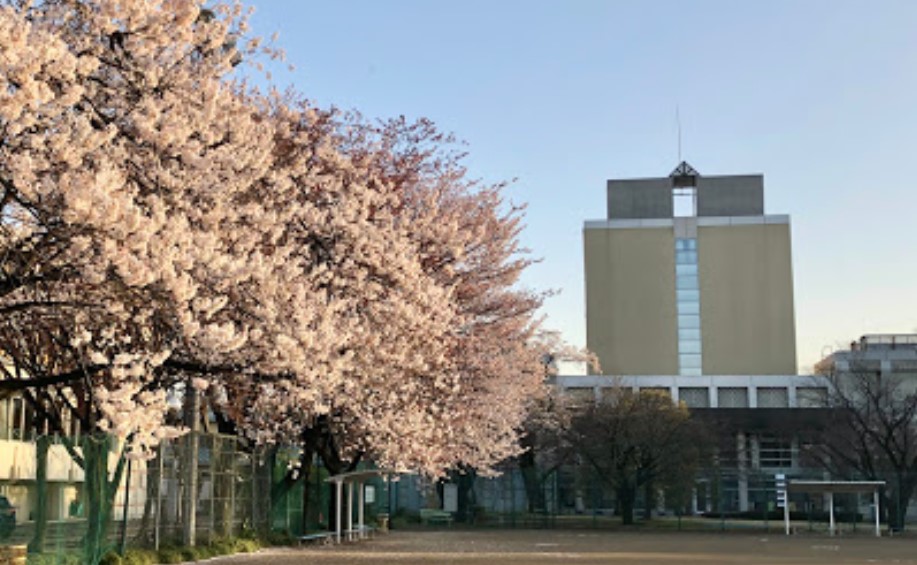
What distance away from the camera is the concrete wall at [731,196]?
96688 millimetres

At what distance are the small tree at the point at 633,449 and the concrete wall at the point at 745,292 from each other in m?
52.8

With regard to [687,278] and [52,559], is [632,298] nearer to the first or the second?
[687,278]

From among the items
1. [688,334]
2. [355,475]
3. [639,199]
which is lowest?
[355,475]

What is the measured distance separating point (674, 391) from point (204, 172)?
76972 mm

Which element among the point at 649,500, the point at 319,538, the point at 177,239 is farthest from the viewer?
the point at 649,500

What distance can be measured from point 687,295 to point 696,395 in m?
13.6

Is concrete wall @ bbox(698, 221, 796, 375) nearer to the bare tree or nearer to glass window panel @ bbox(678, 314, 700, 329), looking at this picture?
glass window panel @ bbox(678, 314, 700, 329)

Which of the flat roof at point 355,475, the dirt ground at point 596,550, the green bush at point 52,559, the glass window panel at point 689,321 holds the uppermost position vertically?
the glass window panel at point 689,321

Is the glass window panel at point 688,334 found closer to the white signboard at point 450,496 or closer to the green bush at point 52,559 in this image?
the white signboard at point 450,496

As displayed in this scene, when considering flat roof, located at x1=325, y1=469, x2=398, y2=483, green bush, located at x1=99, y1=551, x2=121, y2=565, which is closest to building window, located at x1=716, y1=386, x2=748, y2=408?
flat roof, located at x1=325, y1=469, x2=398, y2=483

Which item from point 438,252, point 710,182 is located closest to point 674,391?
point 710,182

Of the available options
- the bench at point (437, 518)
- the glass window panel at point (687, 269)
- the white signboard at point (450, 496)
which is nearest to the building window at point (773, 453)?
the glass window panel at point (687, 269)

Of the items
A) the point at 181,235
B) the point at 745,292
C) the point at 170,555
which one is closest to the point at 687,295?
the point at 745,292

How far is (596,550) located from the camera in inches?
1060
